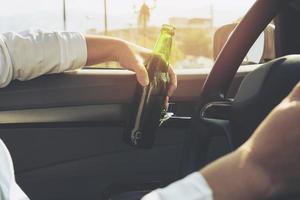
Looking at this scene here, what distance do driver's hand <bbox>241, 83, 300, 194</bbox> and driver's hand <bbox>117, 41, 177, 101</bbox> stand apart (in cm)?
93

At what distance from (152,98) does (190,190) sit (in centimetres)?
93

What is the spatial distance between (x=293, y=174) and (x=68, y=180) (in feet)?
3.73

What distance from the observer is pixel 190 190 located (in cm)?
66

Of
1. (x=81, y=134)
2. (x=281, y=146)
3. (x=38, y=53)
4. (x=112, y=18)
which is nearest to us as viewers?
(x=281, y=146)

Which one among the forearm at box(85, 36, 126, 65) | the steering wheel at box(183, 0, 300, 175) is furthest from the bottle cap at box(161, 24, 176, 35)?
the steering wheel at box(183, 0, 300, 175)

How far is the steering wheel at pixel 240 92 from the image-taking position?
1158 millimetres

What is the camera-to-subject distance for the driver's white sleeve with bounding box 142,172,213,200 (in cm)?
65

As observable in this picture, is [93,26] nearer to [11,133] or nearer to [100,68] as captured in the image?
[100,68]

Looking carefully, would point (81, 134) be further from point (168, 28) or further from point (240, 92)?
point (240, 92)

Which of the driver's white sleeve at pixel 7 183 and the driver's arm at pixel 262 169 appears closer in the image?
the driver's arm at pixel 262 169

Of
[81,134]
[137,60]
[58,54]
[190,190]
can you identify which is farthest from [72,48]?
[190,190]

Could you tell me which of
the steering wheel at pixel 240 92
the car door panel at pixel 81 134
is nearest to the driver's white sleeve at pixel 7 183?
the steering wheel at pixel 240 92

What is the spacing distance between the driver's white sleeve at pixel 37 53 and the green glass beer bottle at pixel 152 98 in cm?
17

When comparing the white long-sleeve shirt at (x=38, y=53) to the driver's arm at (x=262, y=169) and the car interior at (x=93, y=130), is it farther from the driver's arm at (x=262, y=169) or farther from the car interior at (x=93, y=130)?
the driver's arm at (x=262, y=169)
